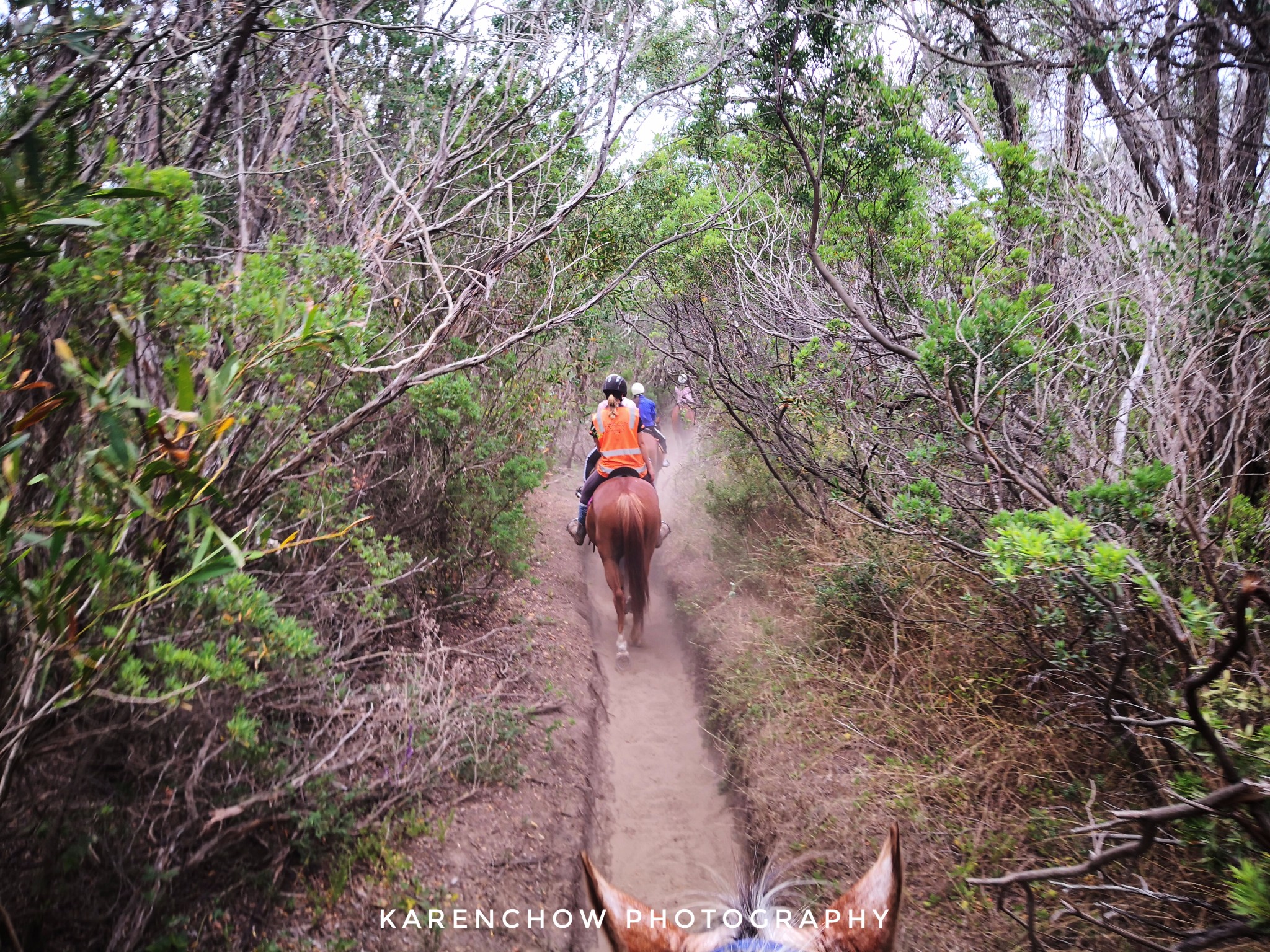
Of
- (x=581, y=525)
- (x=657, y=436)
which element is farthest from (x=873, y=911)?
(x=657, y=436)

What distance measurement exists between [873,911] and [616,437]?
5.54 metres

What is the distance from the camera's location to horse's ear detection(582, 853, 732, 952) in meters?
1.62

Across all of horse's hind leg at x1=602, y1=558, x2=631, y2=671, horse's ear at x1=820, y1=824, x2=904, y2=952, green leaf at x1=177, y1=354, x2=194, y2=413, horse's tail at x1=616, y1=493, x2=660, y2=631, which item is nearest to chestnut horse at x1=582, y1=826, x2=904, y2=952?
horse's ear at x1=820, y1=824, x2=904, y2=952

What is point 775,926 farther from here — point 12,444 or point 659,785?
point 659,785

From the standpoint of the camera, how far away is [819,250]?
5.07m

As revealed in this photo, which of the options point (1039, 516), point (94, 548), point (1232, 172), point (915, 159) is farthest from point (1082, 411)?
point (94, 548)

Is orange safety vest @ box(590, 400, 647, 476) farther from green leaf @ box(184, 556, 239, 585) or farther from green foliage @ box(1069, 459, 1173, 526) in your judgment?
green leaf @ box(184, 556, 239, 585)

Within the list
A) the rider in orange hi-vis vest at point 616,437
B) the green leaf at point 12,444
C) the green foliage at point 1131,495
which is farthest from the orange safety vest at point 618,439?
the green leaf at point 12,444

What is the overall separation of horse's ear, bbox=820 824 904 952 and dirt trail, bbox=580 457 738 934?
167 centimetres

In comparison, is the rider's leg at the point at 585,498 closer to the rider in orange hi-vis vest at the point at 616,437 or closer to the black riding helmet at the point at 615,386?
the rider in orange hi-vis vest at the point at 616,437

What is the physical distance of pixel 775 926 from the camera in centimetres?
172

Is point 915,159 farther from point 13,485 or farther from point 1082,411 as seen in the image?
point 13,485

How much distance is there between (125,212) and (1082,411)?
4.21 meters

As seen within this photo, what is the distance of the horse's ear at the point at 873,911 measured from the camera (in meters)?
1.64
